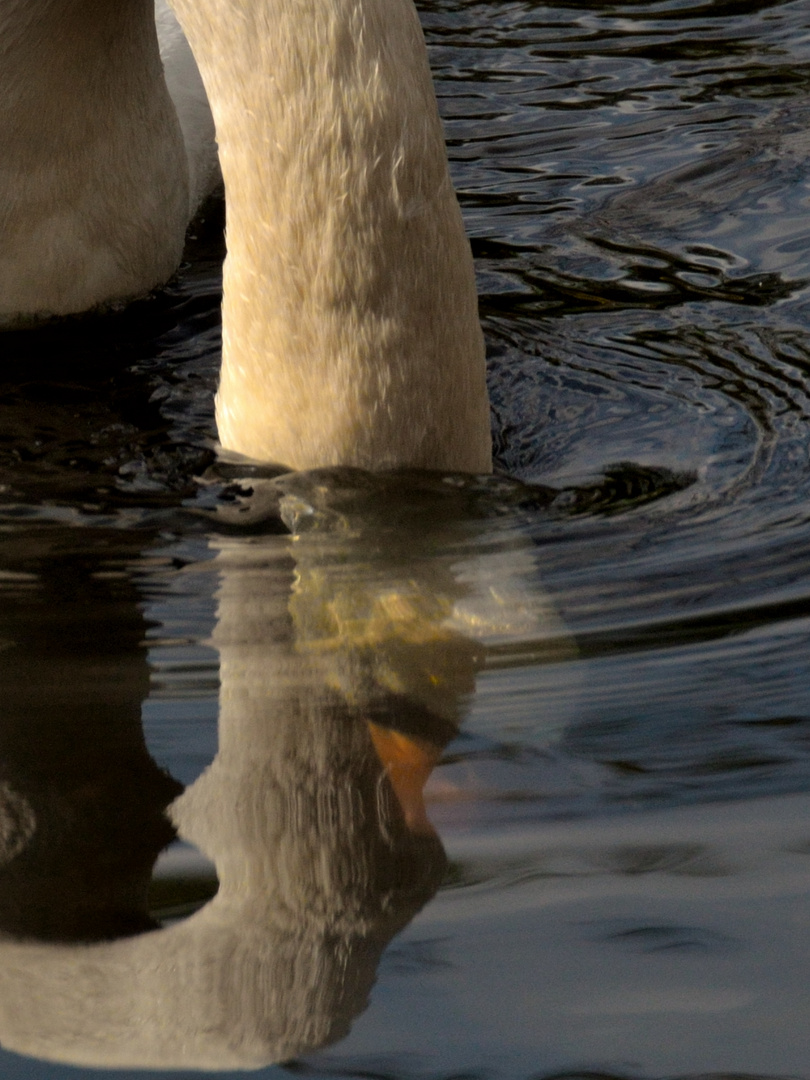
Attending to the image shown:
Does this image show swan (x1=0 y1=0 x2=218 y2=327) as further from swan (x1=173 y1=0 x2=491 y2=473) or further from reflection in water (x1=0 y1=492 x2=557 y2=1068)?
reflection in water (x1=0 y1=492 x2=557 y2=1068)

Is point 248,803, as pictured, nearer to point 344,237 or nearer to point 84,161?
point 344,237

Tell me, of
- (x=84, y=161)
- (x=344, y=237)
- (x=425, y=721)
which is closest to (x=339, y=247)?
(x=344, y=237)

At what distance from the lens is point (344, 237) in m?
2.22

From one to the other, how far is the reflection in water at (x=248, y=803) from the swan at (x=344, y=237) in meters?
0.16

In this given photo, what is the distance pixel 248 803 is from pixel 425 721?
0.23 meters

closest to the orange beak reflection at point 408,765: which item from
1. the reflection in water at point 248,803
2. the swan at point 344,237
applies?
the reflection in water at point 248,803

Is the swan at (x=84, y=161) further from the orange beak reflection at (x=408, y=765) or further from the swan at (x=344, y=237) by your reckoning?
the orange beak reflection at (x=408, y=765)

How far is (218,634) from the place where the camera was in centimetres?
207

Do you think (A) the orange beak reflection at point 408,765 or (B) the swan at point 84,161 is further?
(B) the swan at point 84,161

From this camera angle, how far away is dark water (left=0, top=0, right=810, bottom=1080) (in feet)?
4.86

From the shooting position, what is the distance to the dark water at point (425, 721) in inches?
58.3

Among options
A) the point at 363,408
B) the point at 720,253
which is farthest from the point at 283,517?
the point at 720,253

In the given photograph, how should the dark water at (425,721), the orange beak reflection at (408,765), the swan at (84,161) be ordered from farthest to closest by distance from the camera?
the swan at (84,161)
the orange beak reflection at (408,765)
the dark water at (425,721)

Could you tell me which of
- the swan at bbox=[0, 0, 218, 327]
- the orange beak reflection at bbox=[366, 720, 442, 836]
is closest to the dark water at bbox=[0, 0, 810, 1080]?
the orange beak reflection at bbox=[366, 720, 442, 836]
